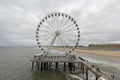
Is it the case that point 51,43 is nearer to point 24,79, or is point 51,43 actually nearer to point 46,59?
point 46,59

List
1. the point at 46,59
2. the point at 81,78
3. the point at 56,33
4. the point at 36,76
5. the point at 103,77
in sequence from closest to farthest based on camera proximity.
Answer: the point at 103,77, the point at 81,78, the point at 36,76, the point at 46,59, the point at 56,33

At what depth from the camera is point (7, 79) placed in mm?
27531

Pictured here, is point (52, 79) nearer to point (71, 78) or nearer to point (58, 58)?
point (71, 78)

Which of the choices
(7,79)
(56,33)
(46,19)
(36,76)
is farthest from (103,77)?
(46,19)

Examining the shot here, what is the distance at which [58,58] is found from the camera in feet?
108

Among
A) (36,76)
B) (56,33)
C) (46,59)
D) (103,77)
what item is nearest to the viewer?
(103,77)

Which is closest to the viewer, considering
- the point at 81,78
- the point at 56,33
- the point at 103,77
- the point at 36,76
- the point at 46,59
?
the point at 103,77

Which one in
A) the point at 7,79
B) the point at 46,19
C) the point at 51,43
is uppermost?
the point at 46,19

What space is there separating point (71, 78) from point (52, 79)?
3.15m

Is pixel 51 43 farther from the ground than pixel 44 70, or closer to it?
farther from the ground

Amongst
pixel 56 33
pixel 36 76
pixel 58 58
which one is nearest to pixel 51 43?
pixel 56 33

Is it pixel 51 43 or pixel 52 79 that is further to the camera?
pixel 51 43

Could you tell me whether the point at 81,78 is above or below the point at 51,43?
below

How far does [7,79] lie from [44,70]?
8.82 m
